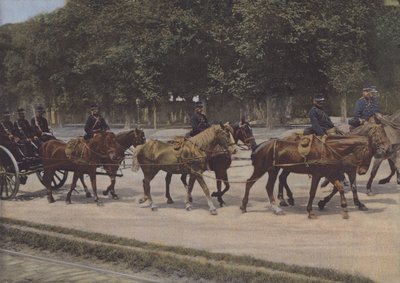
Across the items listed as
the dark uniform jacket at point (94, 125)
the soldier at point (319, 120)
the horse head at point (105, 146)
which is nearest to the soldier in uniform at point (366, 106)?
the soldier at point (319, 120)

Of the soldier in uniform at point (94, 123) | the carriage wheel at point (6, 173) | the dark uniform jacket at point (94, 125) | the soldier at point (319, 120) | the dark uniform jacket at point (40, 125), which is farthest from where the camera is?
the carriage wheel at point (6, 173)

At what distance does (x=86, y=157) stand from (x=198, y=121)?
2.89 m

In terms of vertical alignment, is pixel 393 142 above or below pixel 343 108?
below

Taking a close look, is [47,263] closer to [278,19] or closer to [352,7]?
[278,19]

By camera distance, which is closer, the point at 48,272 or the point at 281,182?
the point at 48,272

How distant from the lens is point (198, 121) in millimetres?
8375

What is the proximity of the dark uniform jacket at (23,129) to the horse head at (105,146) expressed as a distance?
1.24 m

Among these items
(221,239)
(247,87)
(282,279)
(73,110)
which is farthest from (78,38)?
(282,279)

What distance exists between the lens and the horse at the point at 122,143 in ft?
31.3

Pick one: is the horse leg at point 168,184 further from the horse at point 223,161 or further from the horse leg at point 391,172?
the horse leg at point 391,172

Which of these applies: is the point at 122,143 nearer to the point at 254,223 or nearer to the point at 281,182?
the point at 281,182

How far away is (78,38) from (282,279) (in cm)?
526

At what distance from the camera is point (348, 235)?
6453 mm

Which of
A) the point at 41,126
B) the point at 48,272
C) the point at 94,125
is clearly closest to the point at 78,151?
the point at 41,126
